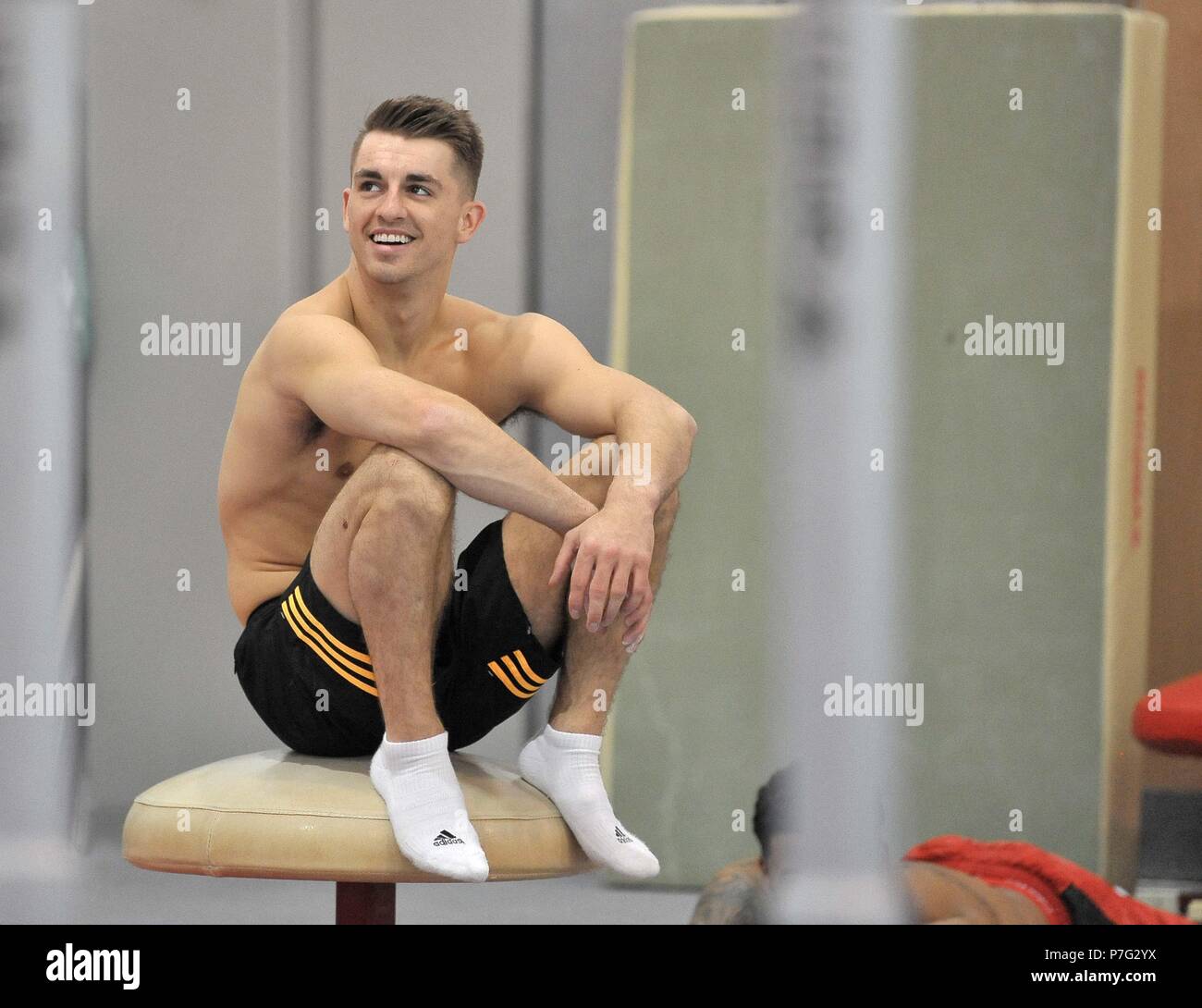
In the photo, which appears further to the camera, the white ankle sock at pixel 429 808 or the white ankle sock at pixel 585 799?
the white ankle sock at pixel 585 799

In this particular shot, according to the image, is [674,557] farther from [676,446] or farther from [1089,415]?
[676,446]

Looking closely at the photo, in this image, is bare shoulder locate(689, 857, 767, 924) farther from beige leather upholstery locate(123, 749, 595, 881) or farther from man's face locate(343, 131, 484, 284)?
man's face locate(343, 131, 484, 284)

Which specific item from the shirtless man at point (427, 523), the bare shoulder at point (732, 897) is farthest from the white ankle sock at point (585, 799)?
the bare shoulder at point (732, 897)

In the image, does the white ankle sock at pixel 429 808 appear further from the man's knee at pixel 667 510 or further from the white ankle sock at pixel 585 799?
the man's knee at pixel 667 510

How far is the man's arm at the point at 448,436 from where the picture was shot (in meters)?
1.36

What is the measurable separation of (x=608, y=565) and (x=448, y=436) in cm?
19

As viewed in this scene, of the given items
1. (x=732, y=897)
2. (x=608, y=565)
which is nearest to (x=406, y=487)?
(x=608, y=565)

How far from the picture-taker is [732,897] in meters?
2.14

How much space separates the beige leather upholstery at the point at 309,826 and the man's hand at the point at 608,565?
0.62ft

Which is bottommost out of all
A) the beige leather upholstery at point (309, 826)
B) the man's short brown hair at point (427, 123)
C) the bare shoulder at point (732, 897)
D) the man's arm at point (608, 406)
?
the bare shoulder at point (732, 897)

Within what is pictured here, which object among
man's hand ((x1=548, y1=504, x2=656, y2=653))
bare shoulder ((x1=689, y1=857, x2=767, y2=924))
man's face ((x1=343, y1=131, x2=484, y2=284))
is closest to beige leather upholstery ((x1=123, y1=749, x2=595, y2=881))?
man's hand ((x1=548, y1=504, x2=656, y2=653))

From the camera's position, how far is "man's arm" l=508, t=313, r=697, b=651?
1.34 metres

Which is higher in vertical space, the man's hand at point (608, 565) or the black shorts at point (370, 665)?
the man's hand at point (608, 565)
